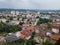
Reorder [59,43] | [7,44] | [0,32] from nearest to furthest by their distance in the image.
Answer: [59,43], [7,44], [0,32]

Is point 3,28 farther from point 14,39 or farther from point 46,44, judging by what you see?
point 46,44

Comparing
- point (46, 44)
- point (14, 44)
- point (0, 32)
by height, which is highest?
point (46, 44)

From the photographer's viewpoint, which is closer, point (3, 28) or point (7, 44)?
point (7, 44)

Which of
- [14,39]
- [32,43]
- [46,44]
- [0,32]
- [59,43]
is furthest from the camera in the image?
[0,32]

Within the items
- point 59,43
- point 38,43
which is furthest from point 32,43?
point 59,43

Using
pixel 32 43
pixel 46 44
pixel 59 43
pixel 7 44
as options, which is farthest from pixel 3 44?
pixel 59 43

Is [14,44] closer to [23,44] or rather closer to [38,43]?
[23,44]

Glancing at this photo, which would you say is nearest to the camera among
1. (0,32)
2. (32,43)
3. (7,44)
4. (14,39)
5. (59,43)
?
(59,43)

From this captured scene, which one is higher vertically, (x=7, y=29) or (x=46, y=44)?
(x=46, y=44)

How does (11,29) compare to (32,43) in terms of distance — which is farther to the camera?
(11,29)
